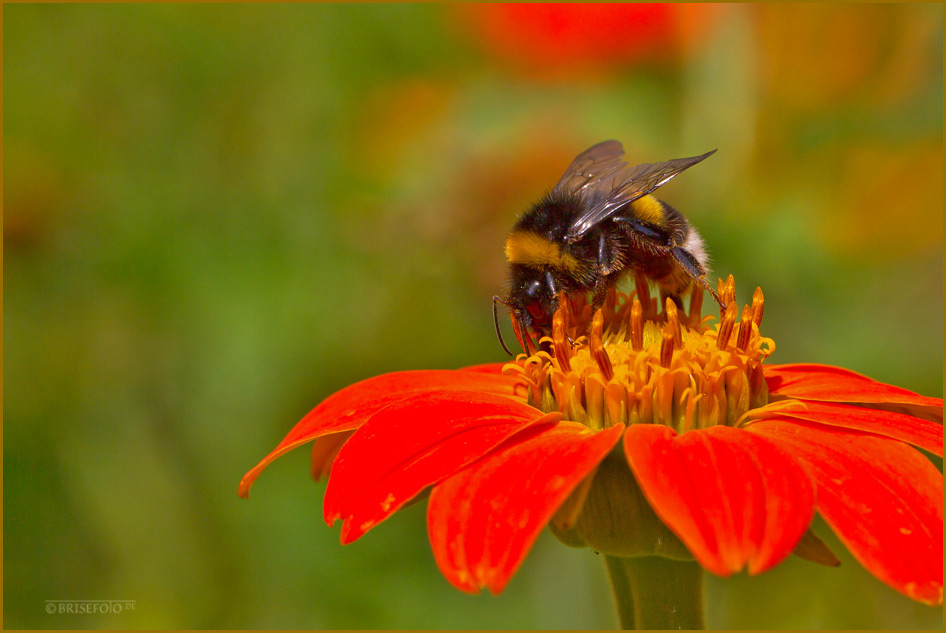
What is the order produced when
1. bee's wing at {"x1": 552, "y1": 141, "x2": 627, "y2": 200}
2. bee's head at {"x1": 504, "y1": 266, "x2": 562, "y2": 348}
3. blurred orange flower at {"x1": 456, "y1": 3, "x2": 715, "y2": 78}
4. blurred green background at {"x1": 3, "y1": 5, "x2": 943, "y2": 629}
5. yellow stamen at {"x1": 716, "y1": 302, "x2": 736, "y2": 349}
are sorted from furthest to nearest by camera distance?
1. blurred orange flower at {"x1": 456, "y1": 3, "x2": 715, "y2": 78}
2. blurred green background at {"x1": 3, "y1": 5, "x2": 943, "y2": 629}
3. bee's wing at {"x1": 552, "y1": 141, "x2": 627, "y2": 200}
4. bee's head at {"x1": 504, "y1": 266, "x2": 562, "y2": 348}
5. yellow stamen at {"x1": 716, "y1": 302, "x2": 736, "y2": 349}

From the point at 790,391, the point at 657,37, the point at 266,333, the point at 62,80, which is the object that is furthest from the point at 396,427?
the point at 62,80

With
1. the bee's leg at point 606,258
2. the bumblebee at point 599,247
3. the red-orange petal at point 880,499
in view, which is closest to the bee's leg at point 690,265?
the bumblebee at point 599,247

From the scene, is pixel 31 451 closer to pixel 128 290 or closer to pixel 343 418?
pixel 128 290

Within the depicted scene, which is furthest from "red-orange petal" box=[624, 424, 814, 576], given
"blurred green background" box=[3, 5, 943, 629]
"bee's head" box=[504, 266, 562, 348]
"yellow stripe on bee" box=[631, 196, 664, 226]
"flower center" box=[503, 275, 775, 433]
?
"blurred green background" box=[3, 5, 943, 629]

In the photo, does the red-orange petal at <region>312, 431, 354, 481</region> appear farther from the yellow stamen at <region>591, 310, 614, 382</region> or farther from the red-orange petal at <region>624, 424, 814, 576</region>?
the red-orange petal at <region>624, 424, 814, 576</region>

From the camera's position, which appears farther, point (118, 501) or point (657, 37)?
point (657, 37)

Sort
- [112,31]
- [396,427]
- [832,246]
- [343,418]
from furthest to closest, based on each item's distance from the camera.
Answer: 1. [112,31]
2. [832,246]
3. [343,418]
4. [396,427]
